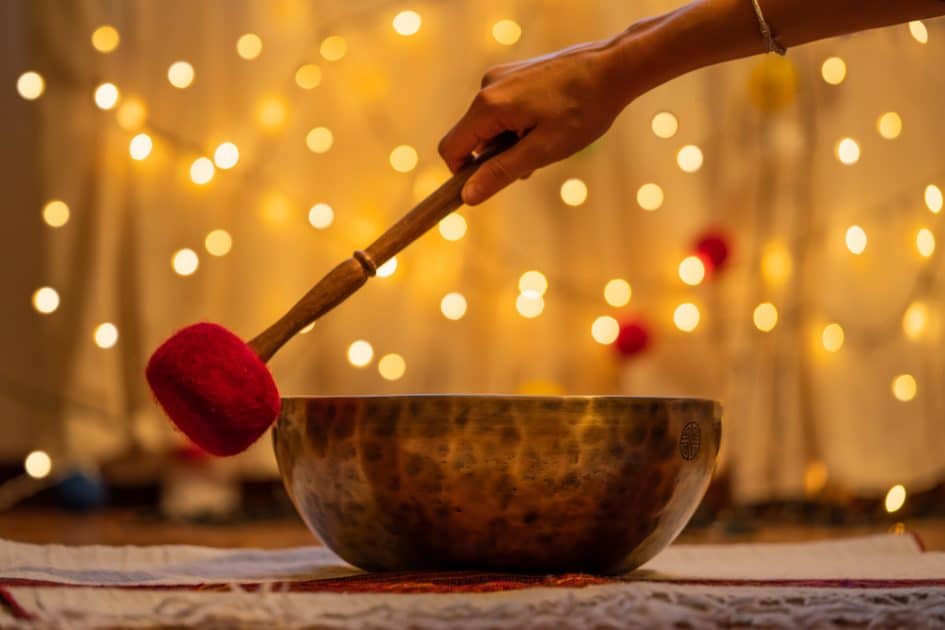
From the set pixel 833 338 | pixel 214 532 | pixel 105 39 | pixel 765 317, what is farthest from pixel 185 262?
pixel 833 338

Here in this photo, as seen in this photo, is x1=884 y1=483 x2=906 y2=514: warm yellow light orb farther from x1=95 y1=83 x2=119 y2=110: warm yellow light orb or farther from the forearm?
x1=95 y1=83 x2=119 y2=110: warm yellow light orb

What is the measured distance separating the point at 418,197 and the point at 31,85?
2.19 feet

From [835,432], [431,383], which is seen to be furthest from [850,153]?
[431,383]

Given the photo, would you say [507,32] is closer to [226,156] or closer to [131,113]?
[226,156]

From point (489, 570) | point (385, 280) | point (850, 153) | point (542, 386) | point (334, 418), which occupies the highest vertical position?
point (850, 153)

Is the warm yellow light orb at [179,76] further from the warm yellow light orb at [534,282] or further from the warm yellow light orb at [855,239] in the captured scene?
the warm yellow light orb at [855,239]

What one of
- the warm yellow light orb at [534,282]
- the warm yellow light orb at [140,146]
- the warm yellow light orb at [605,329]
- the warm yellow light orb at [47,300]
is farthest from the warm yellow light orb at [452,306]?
the warm yellow light orb at [47,300]

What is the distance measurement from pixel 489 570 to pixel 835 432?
1.32m

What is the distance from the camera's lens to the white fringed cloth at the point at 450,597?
663mm

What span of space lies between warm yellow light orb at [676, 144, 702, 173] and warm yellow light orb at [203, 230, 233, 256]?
30.0 inches

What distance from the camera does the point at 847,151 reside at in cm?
204

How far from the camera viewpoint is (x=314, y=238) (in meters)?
2.09

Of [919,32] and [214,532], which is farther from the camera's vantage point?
[919,32]

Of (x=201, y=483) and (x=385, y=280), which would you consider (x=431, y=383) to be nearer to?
(x=385, y=280)
